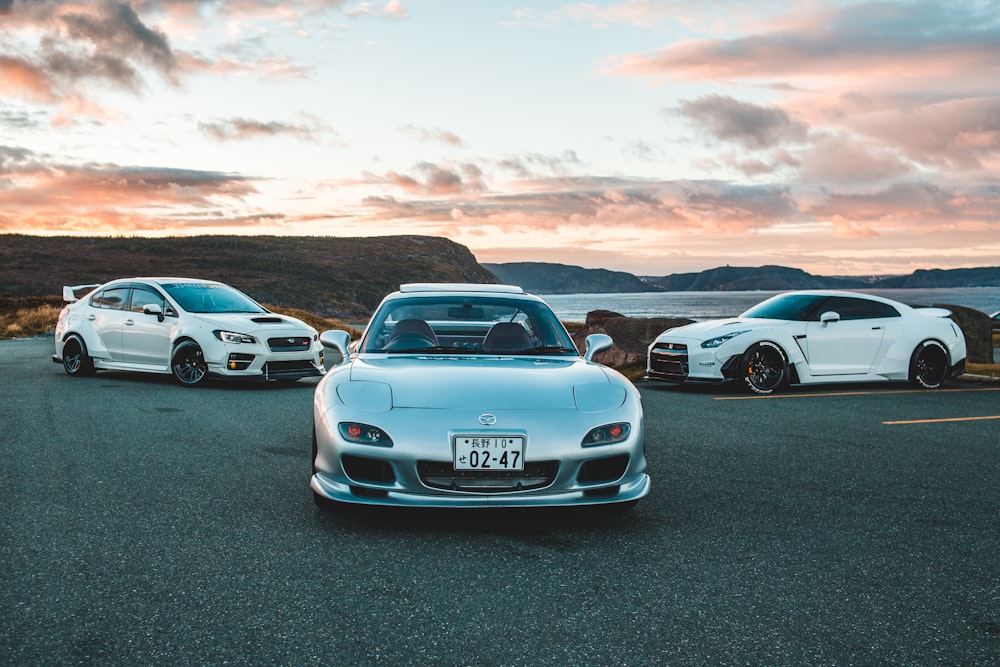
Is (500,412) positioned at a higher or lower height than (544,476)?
higher

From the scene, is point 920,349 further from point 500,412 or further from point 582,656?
point 582,656

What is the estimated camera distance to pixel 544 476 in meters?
4.79

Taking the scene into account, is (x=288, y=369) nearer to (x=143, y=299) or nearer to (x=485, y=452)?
(x=143, y=299)

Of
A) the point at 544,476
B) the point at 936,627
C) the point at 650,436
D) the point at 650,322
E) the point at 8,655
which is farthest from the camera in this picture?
the point at 650,322

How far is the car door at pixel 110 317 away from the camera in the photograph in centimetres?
1352

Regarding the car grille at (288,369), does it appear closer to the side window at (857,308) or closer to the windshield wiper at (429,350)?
the windshield wiper at (429,350)

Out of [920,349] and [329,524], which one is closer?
[329,524]

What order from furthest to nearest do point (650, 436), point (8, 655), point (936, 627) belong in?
point (650, 436) < point (936, 627) < point (8, 655)

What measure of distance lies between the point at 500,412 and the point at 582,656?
5.84 feet

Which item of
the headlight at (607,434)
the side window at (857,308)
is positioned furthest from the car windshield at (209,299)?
the headlight at (607,434)

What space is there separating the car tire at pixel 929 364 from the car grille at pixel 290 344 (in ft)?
28.6

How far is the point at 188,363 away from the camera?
1282 centimetres

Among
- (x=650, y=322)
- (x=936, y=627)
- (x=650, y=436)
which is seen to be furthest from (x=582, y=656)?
(x=650, y=322)

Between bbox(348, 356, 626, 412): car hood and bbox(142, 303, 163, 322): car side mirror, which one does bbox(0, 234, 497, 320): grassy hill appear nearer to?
bbox(142, 303, 163, 322): car side mirror
